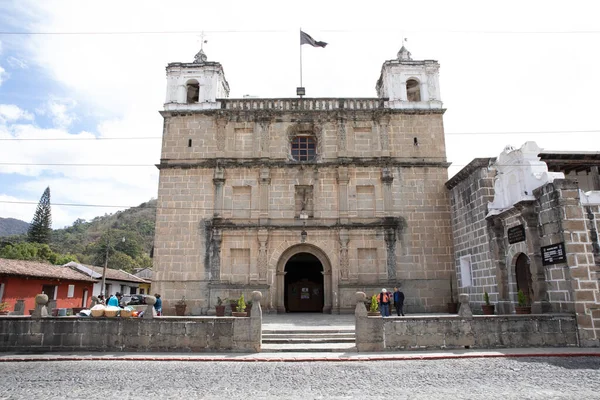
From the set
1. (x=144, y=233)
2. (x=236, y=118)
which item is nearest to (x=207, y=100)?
(x=236, y=118)

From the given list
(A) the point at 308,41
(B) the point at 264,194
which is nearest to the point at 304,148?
(B) the point at 264,194

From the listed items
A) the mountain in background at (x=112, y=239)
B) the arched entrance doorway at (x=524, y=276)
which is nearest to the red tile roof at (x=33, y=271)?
the mountain in background at (x=112, y=239)

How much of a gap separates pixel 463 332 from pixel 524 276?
16.4 ft

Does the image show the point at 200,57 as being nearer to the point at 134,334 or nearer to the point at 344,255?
the point at 344,255

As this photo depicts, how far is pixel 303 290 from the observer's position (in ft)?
70.2

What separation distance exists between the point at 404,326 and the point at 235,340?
4590mm

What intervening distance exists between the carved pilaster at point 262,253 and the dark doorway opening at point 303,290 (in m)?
2.20

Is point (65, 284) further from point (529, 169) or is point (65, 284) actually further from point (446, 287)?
point (529, 169)

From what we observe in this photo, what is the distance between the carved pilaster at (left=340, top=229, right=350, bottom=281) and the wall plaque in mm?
7382

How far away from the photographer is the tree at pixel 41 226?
60344 mm

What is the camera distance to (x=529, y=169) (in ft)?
42.6

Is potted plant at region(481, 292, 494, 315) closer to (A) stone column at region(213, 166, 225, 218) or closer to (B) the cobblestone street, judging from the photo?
(B) the cobblestone street

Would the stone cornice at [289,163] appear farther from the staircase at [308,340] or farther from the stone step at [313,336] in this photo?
the stone step at [313,336]

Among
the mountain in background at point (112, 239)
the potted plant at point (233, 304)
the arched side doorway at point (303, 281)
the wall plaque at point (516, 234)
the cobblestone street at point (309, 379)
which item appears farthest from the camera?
the mountain in background at point (112, 239)
